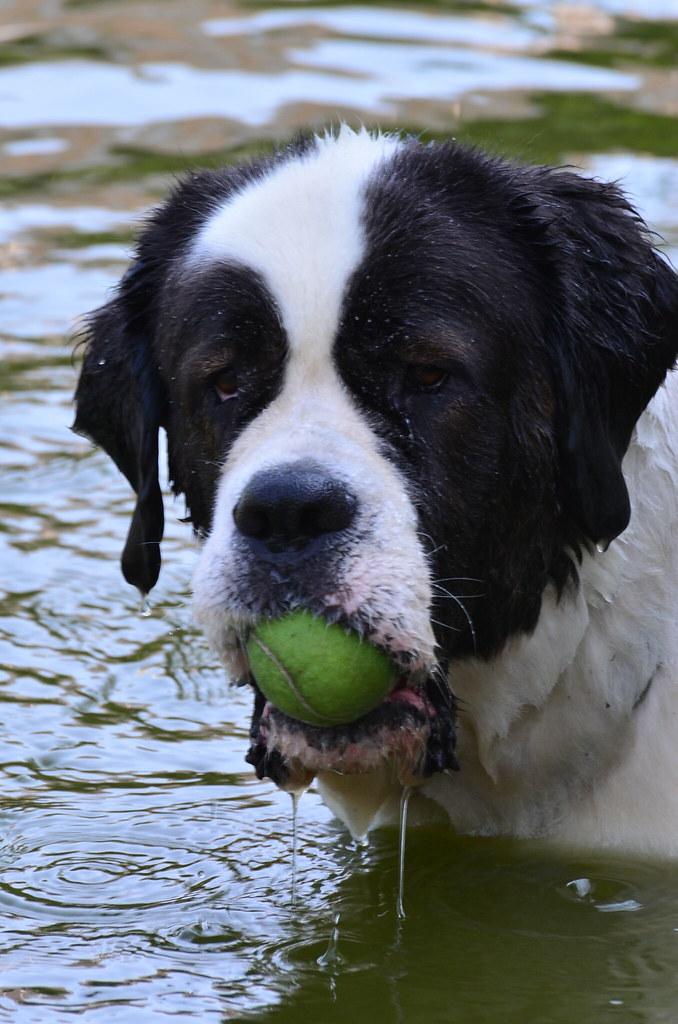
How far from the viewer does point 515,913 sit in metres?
4.37

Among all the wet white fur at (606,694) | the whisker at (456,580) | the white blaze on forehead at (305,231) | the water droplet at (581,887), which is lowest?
the water droplet at (581,887)

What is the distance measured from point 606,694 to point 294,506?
3.50 ft

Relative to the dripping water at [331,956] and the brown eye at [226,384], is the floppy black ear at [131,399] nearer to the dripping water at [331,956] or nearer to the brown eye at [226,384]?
the brown eye at [226,384]

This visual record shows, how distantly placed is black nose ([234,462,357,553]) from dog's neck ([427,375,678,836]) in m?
0.71

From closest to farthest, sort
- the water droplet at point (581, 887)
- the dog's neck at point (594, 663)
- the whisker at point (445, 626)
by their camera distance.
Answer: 1. the whisker at point (445, 626)
2. the dog's neck at point (594, 663)
3. the water droplet at point (581, 887)

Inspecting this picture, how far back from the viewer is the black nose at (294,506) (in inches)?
143

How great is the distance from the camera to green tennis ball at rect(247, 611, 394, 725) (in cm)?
370

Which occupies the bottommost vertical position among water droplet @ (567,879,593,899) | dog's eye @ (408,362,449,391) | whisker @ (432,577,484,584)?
water droplet @ (567,879,593,899)

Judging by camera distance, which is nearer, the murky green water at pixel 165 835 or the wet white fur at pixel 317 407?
the wet white fur at pixel 317 407

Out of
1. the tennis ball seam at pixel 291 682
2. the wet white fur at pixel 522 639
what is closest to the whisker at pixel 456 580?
the wet white fur at pixel 522 639

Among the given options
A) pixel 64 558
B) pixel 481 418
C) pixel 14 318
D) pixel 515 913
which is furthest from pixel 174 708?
pixel 14 318

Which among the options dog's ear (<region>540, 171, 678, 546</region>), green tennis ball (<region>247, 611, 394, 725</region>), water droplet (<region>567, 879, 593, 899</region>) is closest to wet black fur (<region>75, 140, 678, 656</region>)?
dog's ear (<region>540, 171, 678, 546</region>)

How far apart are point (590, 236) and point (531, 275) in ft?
0.55

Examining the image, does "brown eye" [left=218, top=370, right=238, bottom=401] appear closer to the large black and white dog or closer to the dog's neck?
the large black and white dog
